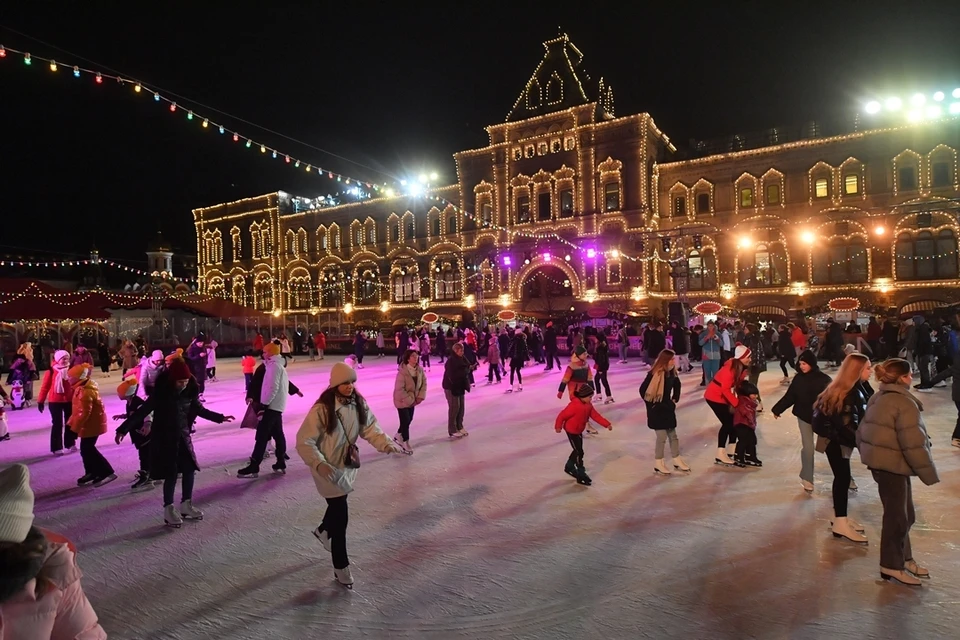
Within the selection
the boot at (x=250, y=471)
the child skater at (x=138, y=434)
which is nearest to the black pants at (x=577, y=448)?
the boot at (x=250, y=471)

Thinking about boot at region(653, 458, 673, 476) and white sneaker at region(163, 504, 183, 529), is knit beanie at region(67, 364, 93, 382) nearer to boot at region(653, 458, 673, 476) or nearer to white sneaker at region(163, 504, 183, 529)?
white sneaker at region(163, 504, 183, 529)

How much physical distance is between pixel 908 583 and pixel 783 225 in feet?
98.2

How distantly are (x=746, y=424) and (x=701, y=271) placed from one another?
2736 centimetres

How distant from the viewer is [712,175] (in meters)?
31.8

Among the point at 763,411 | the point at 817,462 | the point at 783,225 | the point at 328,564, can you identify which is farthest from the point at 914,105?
the point at 328,564

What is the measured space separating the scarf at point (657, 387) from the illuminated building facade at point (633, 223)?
15.4 m

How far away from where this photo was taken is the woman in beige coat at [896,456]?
11.8 ft

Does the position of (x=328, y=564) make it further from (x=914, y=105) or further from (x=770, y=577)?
(x=914, y=105)

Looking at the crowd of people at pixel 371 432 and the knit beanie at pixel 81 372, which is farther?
the knit beanie at pixel 81 372

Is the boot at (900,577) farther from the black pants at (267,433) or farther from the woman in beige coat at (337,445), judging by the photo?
the black pants at (267,433)

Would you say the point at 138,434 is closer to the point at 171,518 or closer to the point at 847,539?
the point at 171,518

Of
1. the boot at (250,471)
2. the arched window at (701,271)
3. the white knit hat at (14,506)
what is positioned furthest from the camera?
the arched window at (701,271)

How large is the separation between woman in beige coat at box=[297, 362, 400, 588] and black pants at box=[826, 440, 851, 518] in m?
3.32

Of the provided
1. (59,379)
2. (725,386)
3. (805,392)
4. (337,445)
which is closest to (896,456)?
(805,392)
